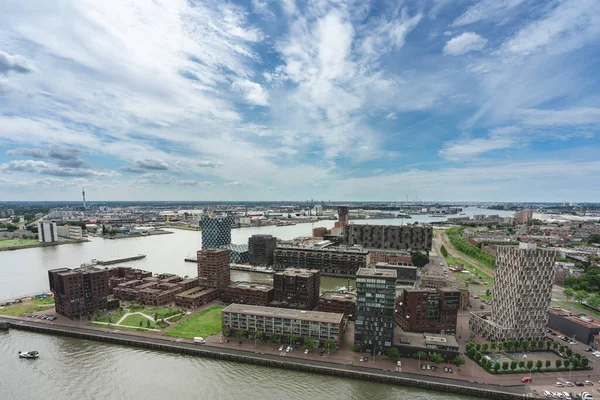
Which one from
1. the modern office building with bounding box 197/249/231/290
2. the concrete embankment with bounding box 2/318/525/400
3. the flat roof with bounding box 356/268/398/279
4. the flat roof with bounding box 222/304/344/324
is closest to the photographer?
the concrete embankment with bounding box 2/318/525/400

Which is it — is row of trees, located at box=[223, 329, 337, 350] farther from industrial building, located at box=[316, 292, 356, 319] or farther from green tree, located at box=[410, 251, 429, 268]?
green tree, located at box=[410, 251, 429, 268]

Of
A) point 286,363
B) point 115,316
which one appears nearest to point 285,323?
point 286,363

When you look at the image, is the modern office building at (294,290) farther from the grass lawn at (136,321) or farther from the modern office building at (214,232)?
the modern office building at (214,232)

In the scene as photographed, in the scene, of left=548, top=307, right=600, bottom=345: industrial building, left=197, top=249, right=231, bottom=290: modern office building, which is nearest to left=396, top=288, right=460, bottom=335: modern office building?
left=548, top=307, right=600, bottom=345: industrial building

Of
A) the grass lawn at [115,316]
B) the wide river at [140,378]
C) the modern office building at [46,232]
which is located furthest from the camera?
the modern office building at [46,232]

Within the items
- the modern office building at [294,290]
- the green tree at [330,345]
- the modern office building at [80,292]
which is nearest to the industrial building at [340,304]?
the modern office building at [294,290]

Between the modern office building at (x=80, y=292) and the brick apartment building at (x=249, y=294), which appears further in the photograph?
the brick apartment building at (x=249, y=294)
